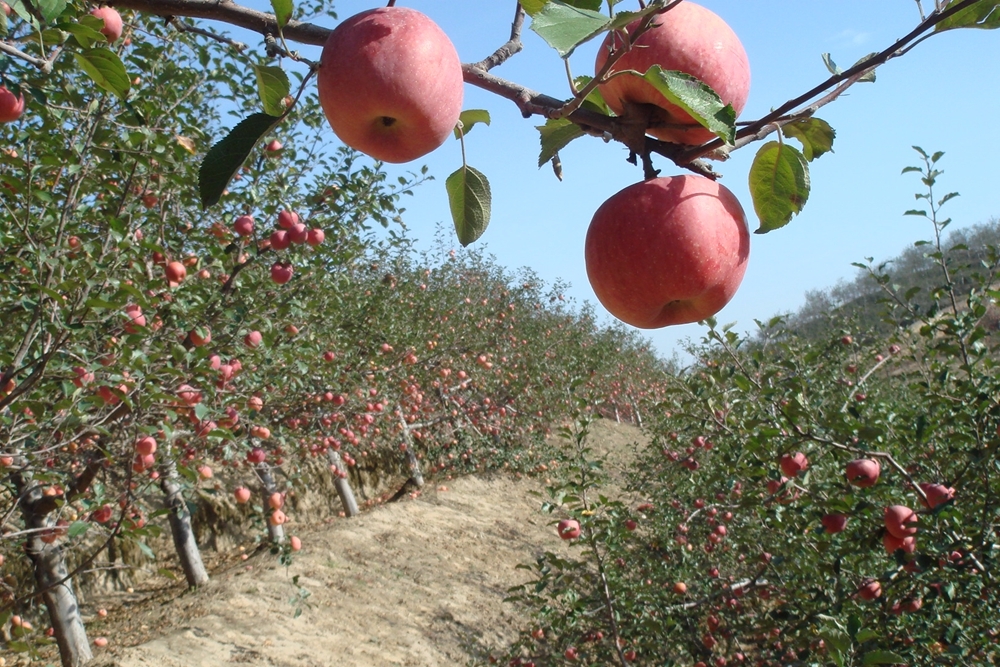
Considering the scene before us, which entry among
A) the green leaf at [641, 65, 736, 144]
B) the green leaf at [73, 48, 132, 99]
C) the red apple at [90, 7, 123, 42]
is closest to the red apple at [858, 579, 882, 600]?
the green leaf at [641, 65, 736, 144]

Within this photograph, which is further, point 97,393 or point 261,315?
point 261,315

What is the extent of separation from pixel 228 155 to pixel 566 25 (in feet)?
1.33

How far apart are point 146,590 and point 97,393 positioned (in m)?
5.06

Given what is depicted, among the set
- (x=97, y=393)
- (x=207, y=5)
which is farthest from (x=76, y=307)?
(x=207, y=5)

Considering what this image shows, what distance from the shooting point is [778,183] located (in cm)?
74

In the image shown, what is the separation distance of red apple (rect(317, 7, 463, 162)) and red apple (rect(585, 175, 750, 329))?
23 centimetres

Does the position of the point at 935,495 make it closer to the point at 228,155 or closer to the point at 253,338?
the point at 228,155

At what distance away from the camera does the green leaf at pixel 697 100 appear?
0.56 m

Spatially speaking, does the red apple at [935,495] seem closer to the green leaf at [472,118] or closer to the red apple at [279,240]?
the green leaf at [472,118]

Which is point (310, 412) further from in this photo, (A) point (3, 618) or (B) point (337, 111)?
(B) point (337, 111)

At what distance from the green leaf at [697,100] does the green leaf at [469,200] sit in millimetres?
304

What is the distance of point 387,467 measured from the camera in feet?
35.2

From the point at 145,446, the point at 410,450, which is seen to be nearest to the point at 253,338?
the point at 145,446

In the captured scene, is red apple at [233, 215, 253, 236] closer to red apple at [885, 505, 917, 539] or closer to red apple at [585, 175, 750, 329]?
red apple at [585, 175, 750, 329]
